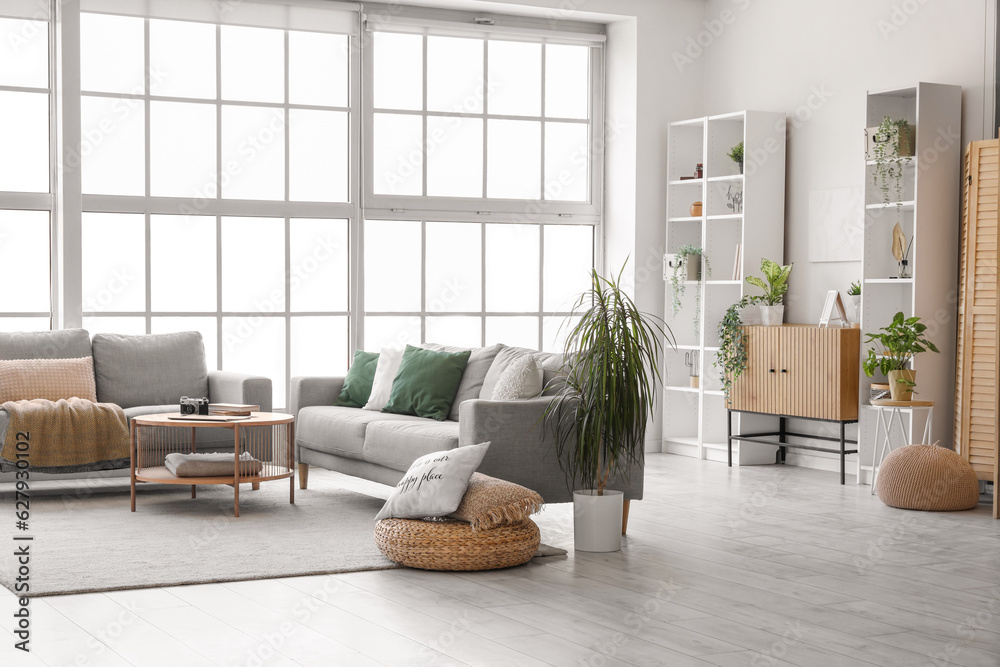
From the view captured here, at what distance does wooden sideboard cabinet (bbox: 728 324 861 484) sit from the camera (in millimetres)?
7008

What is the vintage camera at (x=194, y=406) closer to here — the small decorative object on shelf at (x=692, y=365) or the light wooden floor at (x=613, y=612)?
the light wooden floor at (x=613, y=612)

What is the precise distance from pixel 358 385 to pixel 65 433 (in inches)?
63.4

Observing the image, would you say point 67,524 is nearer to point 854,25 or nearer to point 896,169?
point 896,169

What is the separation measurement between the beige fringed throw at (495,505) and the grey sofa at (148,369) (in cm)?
237

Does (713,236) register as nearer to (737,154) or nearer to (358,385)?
(737,154)

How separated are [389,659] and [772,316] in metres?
4.94

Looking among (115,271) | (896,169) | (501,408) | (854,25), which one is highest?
(854,25)

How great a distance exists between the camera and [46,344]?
6.67 metres

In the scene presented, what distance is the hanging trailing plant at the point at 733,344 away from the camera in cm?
766

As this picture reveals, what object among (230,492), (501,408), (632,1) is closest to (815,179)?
(632,1)

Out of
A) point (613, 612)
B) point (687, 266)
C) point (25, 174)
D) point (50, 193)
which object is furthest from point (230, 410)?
point (687, 266)

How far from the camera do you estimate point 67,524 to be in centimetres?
532

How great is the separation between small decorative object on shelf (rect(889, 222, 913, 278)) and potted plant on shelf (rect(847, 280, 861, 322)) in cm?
42

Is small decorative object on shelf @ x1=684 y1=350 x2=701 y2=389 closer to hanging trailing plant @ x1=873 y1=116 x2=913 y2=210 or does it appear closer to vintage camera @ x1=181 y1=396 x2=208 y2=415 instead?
hanging trailing plant @ x1=873 y1=116 x2=913 y2=210
